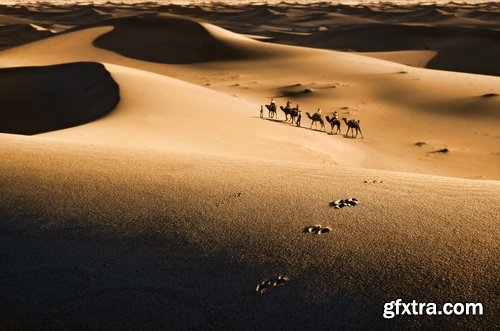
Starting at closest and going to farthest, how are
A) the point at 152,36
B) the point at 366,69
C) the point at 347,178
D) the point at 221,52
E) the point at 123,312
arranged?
the point at 123,312, the point at 347,178, the point at 366,69, the point at 221,52, the point at 152,36

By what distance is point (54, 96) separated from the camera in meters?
14.8

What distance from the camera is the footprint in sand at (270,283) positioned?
295 cm

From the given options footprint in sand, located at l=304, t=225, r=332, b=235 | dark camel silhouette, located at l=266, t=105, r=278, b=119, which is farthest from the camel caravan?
footprint in sand, located at l=304, t=225, r=332, b=235

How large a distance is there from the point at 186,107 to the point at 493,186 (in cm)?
860

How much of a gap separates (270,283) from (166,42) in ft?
91.6

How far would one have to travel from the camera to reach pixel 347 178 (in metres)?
4.80

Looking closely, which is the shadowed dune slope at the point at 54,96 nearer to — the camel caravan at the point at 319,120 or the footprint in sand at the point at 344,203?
the camel caravan at the point at 319,120

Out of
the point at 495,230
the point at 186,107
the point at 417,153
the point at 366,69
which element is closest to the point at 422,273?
the point at 495,230

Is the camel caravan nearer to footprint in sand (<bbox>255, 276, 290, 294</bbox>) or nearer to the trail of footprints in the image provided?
the trail of footprints

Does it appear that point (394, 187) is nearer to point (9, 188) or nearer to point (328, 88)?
point (9, 188)

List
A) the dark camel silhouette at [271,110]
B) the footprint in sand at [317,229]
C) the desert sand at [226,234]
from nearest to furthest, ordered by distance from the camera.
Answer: the desert sand at [226,234], the footprint in sand at [317,229], the dark camel silhouette at [271,110]

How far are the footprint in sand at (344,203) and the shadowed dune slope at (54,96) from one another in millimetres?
8277

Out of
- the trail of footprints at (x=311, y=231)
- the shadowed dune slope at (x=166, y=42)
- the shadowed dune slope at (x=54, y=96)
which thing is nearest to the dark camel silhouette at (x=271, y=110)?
the shadowed dune slope at (x=54, y=96)

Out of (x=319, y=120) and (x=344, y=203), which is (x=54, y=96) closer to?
(x=319, y=120)
